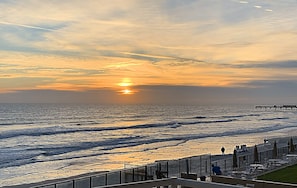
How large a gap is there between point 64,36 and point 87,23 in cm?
344

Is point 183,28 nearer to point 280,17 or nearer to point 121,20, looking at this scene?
point 121,20

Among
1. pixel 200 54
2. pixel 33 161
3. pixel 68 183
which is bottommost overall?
pixel 33 161

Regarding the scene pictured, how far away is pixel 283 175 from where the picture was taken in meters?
14.3

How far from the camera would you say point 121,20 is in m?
16.2

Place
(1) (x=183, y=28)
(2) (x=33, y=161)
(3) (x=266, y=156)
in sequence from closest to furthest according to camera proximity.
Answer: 1. (1) (x=183, y=28)
2. (3) (x=266, y=156)
3. (2) (x=33, y=161)

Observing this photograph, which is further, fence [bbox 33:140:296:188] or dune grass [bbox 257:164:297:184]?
dune grass [bbox 257:164:297:184]

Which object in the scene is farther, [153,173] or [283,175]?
[153,173]

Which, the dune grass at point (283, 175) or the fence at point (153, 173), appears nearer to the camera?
the fence at point (153, 173)

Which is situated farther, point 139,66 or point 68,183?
point 139,66

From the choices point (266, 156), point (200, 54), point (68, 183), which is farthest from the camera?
point (200, 54)

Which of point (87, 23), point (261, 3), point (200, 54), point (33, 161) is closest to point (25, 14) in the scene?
point (87, 23)

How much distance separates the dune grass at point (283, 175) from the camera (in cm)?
1326

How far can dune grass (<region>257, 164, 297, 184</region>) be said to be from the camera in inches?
522

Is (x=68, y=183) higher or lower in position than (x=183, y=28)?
lower
